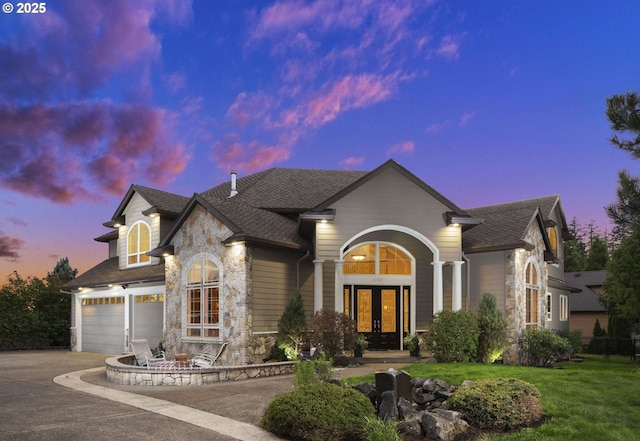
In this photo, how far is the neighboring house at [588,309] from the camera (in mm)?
34688

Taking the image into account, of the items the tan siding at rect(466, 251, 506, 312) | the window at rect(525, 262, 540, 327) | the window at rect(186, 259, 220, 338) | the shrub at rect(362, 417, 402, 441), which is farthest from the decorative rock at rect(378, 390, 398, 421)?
the window at rect(525, 262, 540, 327)

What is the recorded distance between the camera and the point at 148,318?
21.4 m

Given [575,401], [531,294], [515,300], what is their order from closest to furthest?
1. [575,401]
2. [515,300]
3. [531,294]

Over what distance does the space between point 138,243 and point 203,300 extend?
7636 millimetres

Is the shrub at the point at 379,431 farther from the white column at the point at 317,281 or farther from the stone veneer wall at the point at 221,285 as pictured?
the white column at the point at 317,281

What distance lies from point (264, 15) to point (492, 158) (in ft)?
43.5

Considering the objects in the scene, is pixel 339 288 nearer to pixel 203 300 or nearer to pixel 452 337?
pixel 452 337

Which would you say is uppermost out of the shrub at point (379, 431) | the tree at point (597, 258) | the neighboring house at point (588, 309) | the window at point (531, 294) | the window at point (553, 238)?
the window at point (553, 238)

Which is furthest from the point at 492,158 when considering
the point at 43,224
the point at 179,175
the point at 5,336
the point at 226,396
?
the point at 5,336

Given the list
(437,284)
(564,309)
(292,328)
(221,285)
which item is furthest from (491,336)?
(564,309)

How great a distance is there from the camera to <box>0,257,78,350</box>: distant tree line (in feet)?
87.6

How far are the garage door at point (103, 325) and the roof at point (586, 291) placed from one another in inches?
1108

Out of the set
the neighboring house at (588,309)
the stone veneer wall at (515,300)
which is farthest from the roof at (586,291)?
the stone veneer wall at (515,300)

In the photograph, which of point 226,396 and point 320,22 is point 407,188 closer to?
point 320,22
